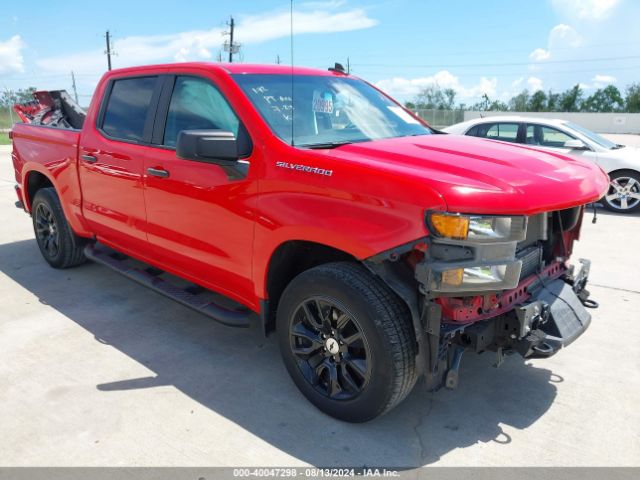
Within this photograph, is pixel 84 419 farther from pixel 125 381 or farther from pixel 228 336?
pixel 228 336

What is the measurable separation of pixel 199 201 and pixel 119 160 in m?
1.11

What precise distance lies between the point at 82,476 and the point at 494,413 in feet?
7.30

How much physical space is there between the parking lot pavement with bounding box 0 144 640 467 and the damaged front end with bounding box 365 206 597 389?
1.53 ft

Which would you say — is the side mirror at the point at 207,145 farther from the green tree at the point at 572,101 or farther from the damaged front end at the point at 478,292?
the green tree at the point at 572,101

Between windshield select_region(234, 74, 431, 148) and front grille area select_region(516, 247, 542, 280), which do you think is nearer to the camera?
front grille area select_region(516, 247, 542, 280)

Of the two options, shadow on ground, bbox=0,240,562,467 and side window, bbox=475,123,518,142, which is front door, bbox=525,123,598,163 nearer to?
side window, bbox=475,123,518,142

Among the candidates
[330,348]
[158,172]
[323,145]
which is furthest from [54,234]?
[330,348]

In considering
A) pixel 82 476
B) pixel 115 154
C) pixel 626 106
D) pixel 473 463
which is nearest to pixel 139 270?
pixel 115 154

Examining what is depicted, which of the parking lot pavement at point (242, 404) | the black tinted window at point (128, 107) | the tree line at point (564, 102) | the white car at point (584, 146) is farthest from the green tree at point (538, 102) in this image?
the black tinted window at point (128, 107)

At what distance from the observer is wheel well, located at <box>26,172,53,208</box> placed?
5.60 meters

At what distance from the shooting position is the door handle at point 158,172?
141 inches

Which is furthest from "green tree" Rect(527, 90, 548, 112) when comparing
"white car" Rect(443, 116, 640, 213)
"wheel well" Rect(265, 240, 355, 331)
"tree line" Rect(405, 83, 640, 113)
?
"wheel well" Rect(265, 240, 355, 331)

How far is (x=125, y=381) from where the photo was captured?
333cm

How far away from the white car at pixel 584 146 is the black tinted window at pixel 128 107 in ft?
18.4
